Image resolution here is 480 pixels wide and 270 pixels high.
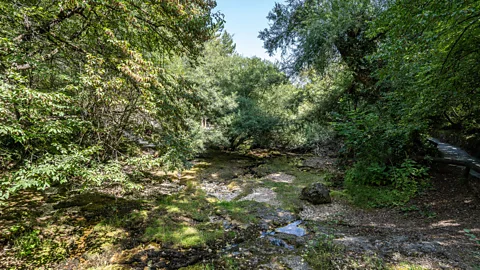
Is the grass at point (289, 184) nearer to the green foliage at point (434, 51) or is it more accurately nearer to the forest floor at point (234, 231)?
the forest floor at point (234, 231)

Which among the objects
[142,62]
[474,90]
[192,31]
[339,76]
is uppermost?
[339,76]

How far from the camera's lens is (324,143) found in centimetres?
1628

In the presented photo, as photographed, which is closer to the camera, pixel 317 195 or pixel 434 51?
pixel 434 51

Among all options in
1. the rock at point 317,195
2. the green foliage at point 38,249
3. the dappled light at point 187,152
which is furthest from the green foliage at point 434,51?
the green foliage at point 38,249

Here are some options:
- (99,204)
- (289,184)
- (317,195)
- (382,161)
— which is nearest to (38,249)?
(99,204)

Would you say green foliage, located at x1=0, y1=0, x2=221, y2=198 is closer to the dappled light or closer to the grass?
the dappled light

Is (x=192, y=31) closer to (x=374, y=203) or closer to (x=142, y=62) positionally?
(x=142, y=62)

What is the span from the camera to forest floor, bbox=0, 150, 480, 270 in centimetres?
431

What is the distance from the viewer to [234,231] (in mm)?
5957

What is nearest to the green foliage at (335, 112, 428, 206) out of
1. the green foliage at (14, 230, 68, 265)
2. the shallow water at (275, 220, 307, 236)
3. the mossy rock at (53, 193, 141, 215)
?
the shallow water at (275, 220, 307, 236)

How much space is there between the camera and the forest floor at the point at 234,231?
4309mm

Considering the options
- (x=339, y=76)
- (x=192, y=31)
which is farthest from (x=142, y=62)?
(x=339, y=76)

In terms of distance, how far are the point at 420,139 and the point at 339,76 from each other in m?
5.56

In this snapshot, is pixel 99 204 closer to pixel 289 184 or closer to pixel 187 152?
pixel 187 152
